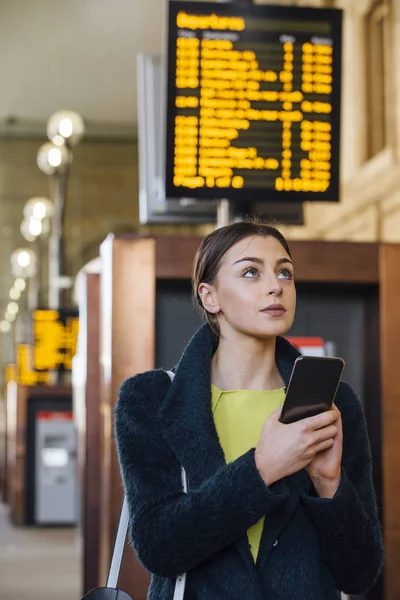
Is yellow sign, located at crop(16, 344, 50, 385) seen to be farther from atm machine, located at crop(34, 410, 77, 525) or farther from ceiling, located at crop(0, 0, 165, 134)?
ceiling, located at crop(0, 0, 165, 134)

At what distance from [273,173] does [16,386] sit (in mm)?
9428

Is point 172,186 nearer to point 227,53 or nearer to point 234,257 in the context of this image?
point 227,53

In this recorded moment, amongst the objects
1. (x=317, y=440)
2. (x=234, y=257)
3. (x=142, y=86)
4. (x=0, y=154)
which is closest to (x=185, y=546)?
(x=317, y=440)

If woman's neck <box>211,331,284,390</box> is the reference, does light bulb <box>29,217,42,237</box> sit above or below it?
above

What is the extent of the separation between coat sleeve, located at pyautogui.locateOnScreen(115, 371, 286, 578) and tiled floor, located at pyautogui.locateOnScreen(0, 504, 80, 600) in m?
5.37

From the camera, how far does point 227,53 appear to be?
179 inches

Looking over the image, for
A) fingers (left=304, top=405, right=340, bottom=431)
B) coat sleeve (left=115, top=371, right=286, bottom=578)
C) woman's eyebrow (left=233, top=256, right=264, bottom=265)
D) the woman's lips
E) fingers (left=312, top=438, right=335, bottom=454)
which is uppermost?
woman's eyebrow (left=233, top=256, right=264, bottom=265)

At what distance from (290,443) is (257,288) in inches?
13.7

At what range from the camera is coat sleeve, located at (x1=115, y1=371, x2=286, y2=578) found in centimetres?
199

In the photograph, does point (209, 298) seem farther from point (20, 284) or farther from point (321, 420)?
point (20, 284)

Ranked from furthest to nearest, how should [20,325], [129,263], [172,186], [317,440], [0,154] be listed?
[20,325]
[0,154]
[172,186]
[129,263]
[317,440]

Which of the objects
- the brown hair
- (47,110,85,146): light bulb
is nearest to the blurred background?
the brown hair

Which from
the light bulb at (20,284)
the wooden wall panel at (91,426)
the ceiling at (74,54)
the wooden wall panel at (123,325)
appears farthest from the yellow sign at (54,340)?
the light bulb at (20,284)

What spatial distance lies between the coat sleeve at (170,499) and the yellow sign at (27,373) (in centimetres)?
1317
